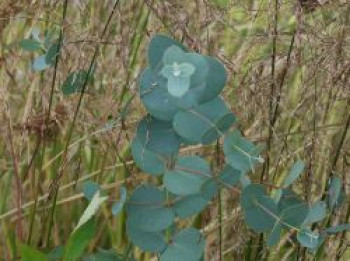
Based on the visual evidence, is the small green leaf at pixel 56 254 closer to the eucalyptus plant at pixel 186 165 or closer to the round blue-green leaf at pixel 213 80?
the eucalyptus plant at pixel 186 165

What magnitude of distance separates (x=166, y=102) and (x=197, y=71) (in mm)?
53

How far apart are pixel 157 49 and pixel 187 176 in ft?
0.41

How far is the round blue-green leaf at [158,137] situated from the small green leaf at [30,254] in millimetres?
214

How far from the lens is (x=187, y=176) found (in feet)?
2.38

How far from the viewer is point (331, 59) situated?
902 millimetres

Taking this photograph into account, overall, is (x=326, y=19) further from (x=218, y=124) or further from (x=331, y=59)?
(x=218, y=124)

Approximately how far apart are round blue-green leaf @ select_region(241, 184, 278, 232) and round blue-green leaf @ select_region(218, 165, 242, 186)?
1.0 inches

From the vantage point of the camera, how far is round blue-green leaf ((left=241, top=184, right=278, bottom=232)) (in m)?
0.73

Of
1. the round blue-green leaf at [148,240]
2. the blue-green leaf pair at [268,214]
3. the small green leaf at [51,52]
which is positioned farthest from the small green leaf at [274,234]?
the small green leaf at [51,52]

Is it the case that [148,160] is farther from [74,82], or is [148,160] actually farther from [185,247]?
[74,82]

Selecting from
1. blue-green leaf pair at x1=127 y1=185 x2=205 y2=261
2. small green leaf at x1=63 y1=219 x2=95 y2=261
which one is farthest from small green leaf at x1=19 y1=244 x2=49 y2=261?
blue-green leaf pair at x1=127 y1=185 x2=205 y2=261

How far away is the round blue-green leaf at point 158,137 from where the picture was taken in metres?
0.72

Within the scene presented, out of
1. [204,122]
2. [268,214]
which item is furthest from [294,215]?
[204,122]

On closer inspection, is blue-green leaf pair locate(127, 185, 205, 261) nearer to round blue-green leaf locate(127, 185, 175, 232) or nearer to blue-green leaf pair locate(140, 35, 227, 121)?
round blue-green leaf locate(127, 185, 175, 232)
